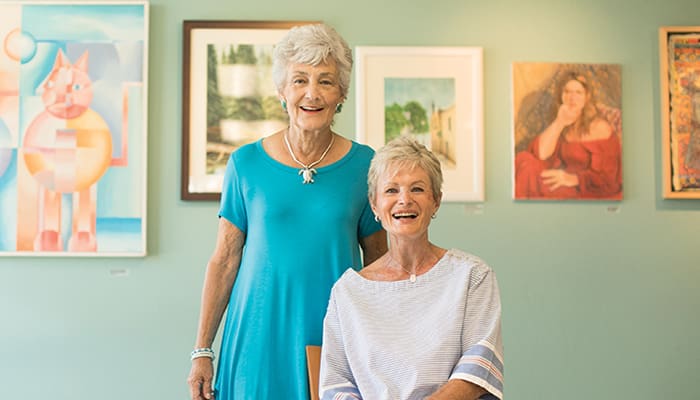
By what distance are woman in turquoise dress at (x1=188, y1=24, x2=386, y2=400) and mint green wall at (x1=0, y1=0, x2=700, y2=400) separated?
151cm

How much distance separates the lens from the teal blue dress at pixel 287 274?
5.28 feet

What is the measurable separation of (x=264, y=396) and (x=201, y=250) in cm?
160

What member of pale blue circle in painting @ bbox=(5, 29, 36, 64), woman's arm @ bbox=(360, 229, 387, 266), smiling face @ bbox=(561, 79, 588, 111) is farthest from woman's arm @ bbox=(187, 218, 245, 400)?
smiling face @ bbox=(561, 79, 588, 111)

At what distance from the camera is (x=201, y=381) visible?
1698 mm

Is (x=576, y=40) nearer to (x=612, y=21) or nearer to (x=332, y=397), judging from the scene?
(x=612, y=21)

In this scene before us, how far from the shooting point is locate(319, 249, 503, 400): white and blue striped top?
4.80 ft

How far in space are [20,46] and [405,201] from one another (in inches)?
89.5

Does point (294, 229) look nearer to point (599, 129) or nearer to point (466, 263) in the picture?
point (466, 263)

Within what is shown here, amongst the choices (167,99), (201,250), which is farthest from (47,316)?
(167,99)

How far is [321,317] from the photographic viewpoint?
162cm

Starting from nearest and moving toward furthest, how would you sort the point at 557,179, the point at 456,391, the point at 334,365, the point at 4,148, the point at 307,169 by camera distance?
1. the point at 456,391
2. the point at 334,365
3. the point at 307,169
4. the point at 4,148
5. the point at 557,179

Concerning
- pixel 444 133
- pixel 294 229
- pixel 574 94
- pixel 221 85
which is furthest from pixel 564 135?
pixel 294 229

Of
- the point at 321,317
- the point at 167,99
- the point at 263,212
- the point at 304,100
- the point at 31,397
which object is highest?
the point at 167,99

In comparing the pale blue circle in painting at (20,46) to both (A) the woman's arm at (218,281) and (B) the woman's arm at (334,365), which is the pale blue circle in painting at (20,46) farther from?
(B) the woman's arm at (334,365)
